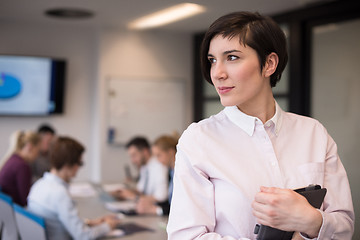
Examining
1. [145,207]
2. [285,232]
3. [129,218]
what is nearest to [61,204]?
[129,218]

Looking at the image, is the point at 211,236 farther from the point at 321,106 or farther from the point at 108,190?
the point at 321,106

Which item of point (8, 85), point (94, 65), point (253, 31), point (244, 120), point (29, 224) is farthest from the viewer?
→ point (94, 65)

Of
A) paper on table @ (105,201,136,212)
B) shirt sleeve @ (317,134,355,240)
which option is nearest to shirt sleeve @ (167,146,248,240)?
shirt sleeve @ (317,134,355,240)

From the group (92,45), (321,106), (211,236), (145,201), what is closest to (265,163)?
(211,236)

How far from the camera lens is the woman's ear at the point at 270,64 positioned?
1291 millimetres

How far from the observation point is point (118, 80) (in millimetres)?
6312

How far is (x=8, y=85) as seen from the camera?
5.96 m

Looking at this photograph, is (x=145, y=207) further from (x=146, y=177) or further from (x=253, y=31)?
(x=253, y=31)

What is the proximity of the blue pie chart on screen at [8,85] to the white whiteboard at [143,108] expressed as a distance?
1266 millimetres

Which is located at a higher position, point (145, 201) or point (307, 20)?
point (307, 20)

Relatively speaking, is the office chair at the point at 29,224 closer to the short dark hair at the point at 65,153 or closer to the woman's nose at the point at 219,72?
the short dark hair at the point at 65,153

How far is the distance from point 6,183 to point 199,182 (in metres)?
3.32

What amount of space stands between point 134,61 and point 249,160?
17.3 feet

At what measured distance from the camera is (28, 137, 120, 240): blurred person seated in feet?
9.45
